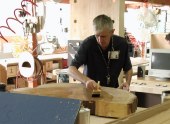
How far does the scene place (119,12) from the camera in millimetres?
3281

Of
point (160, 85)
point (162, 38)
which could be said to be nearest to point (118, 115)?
point (160, 85)

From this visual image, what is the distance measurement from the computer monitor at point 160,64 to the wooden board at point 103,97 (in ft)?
6.89

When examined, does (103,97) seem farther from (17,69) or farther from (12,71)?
(12,71)

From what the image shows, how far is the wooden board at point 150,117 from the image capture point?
0.88m

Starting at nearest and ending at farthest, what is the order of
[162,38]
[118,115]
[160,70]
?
1. [118,115]
2. [160,70]
3. [162,38]

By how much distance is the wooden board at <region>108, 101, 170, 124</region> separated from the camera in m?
0.88

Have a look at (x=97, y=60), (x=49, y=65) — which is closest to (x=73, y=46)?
(x=97, y=60)

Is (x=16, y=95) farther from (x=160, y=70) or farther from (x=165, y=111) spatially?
(x=160, y=70)

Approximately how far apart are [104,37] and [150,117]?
145 cm

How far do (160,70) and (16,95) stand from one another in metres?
3.25

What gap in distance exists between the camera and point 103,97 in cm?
181

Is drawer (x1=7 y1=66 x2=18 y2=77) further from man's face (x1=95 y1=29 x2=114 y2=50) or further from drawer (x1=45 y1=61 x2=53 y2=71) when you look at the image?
man's face (x1=95 y1=29 x2=114 y2=50)

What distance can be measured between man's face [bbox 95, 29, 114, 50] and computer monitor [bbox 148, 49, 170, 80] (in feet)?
5.66

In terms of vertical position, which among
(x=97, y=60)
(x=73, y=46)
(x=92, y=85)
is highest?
(x=73, y=46)
